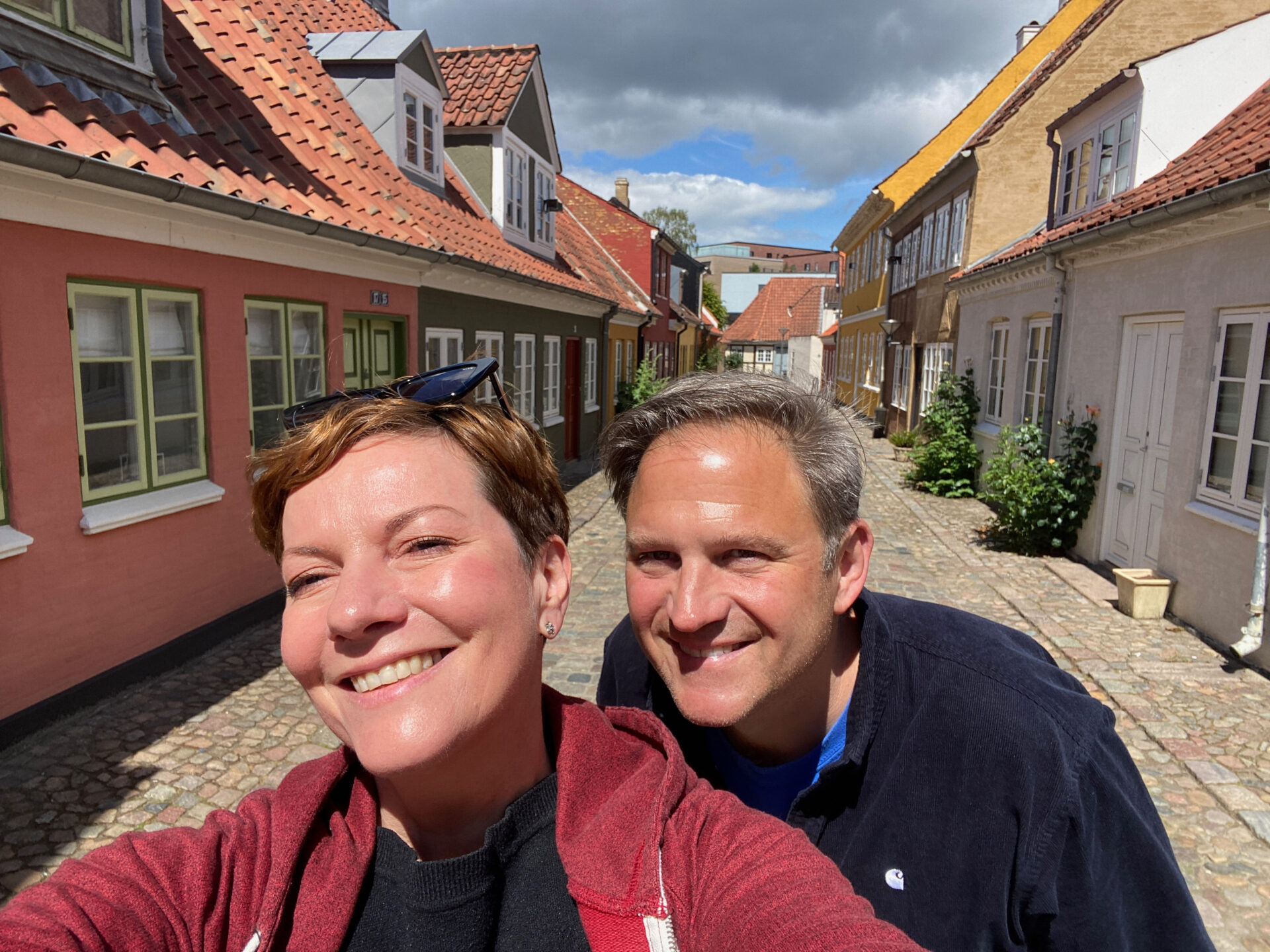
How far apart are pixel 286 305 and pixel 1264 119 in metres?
8.86

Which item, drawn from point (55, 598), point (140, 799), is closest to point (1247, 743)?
point (140, 799)

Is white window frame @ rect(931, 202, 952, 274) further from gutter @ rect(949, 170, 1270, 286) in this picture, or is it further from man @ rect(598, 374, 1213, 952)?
man @ rect(598, 374, 1213, 952)

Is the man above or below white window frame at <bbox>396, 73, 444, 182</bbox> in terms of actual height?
below

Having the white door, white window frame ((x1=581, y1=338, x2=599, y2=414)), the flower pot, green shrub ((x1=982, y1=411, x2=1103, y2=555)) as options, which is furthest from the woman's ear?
white window frame ((x1=581, y1=338, x2=599, y2=414))

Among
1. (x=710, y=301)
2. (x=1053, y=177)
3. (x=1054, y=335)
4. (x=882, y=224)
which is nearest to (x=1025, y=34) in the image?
(x=882, y=224)

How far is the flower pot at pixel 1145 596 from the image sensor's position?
6906mm

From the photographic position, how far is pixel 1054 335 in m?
9.83

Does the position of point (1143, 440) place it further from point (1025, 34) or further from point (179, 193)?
point (1025, 34)

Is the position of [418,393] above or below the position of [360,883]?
above

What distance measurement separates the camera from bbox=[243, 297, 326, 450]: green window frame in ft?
21.4

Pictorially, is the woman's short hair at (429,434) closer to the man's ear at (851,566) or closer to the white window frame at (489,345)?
the man's ear at (851,566)

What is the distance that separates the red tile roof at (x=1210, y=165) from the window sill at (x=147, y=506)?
7692 mm

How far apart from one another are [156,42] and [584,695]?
5647 millimetres

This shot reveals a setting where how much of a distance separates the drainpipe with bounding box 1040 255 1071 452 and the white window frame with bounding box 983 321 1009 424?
240 cm
